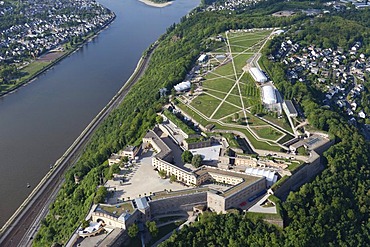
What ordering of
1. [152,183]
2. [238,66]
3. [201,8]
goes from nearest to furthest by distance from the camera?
[152,183] < [238,66] < [201,8]

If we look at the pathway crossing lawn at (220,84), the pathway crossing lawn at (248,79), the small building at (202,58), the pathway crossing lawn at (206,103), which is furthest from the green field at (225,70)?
the pathway crossing lawn at (206,103)

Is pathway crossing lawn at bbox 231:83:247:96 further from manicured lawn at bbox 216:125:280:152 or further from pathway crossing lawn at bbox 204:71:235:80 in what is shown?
manicured lawn at bbox 216:125:280:152

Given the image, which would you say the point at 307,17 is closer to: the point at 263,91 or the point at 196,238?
the point at 263,91

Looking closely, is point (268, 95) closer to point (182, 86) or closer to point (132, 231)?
point (182, 86)

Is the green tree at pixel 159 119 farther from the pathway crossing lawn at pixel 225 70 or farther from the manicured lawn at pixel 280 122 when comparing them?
the pathway crossing lawn at pixel 225 70

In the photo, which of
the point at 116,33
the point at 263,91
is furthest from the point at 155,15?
the point at 263,91
